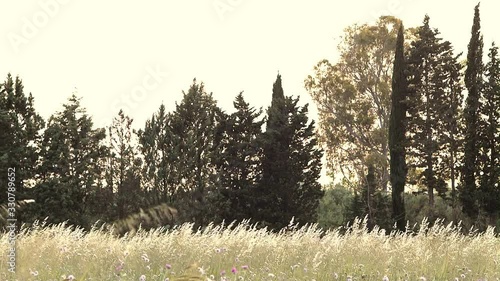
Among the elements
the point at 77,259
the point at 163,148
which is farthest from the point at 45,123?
the point at 77,259

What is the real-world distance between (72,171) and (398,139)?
1802 cm

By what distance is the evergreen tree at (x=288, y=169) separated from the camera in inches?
1025

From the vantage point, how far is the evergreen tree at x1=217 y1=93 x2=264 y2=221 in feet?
87.8

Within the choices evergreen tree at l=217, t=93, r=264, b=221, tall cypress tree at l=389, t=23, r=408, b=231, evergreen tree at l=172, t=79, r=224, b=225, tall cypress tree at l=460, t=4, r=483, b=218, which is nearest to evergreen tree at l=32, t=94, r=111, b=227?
evergreen tree at l=172, t=79, r=224, b=225

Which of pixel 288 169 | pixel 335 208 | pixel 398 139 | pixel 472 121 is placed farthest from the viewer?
pixel 335 208

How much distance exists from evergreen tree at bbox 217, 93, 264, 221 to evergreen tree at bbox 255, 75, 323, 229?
613 mm

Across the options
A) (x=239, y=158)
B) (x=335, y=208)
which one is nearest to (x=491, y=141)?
(x=335, y=208)

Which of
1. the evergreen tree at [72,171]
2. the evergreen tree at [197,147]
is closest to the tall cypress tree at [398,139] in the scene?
the evergreen tree at [197,147]

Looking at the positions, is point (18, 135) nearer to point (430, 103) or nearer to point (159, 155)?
point (159, 155)

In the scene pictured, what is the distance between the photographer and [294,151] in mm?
27484

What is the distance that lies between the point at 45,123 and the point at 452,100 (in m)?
22.9

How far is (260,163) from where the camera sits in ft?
90.0

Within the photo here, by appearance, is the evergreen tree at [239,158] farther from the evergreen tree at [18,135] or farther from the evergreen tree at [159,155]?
the evergreen tree at [18,135]

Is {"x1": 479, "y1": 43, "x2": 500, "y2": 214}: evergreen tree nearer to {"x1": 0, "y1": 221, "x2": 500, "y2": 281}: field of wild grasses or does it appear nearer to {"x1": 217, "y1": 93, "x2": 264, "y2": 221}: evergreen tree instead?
{"x1": 217, "y1": 93, "x2": 264, "y2": 221}: evergreen tree
